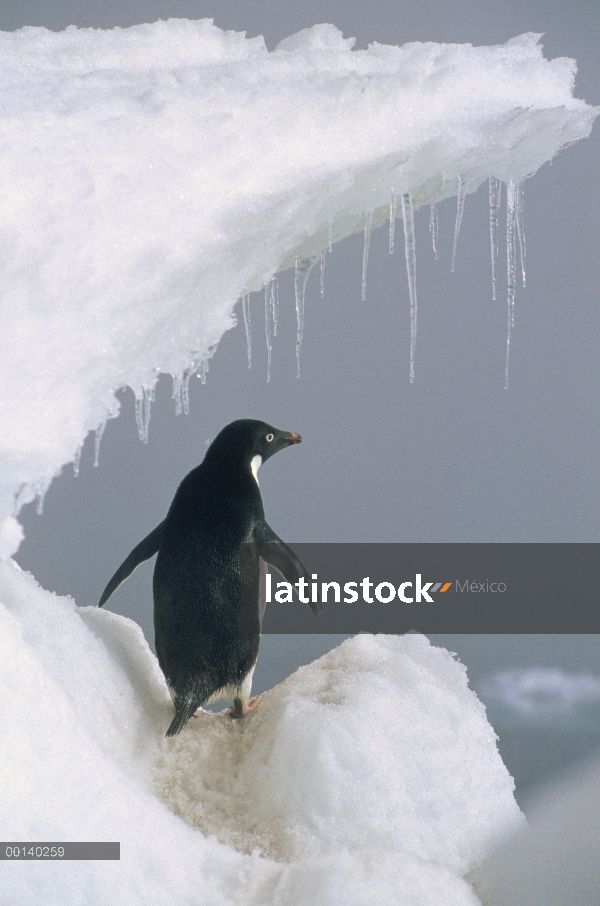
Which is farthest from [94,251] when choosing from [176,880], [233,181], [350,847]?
[350,847]

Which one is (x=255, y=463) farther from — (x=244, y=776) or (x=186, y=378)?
(x=244, y=776)

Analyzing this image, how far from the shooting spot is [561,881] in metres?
1.06

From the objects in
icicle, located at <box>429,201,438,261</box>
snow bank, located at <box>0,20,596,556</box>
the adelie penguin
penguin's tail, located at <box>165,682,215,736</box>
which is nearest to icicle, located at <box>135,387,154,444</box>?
snow bank, located at <box>0,20,596,556</box>

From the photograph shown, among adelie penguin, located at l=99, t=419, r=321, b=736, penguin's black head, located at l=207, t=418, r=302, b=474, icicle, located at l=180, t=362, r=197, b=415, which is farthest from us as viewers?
penguin's black head, located at l=207, t=418, r=302, b=474

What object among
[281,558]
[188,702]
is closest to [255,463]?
[281,558]

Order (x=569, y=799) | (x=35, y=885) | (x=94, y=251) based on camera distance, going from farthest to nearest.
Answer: (x=569, y=799), (x=94, y=251), (x=35, y=885)

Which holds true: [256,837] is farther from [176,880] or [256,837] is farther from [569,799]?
[569,799]

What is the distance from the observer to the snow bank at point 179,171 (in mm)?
961

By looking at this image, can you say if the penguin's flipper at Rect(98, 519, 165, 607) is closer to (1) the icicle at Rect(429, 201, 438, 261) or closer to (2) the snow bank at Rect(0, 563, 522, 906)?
(2) the snow bank at Rect(0, 563, 522, 906)

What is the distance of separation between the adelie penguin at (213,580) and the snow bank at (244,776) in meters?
0.08

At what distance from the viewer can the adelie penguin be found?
1.24 meters

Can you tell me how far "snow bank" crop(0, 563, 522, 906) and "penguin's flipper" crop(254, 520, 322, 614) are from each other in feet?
0.59

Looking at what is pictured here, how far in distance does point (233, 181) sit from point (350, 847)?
0.87m

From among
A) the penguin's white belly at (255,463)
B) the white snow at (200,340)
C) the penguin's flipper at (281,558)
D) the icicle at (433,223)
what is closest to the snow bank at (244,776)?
the white snow at (200,340)
